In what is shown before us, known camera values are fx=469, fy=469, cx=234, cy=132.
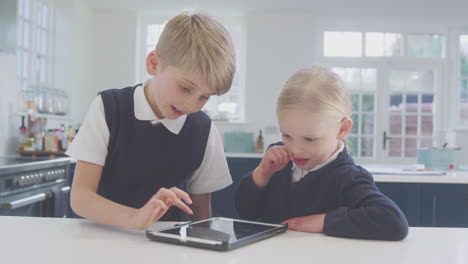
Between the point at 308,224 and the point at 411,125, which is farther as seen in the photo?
the point at 411,125

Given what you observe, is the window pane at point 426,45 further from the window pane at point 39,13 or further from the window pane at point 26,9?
the window pane at point 26,9

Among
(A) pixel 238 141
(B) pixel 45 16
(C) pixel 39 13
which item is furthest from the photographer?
(A) pixel 238 141

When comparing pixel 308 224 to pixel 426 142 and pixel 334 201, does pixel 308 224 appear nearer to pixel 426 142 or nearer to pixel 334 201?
pixel 334 201

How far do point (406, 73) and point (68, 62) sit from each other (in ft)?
14.3

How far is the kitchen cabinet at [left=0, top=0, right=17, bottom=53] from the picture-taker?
9.77 feet

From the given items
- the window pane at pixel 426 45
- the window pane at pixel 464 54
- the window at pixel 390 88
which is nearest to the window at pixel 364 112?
the window at pixel 390 88

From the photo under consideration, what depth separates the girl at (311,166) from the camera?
104 centimetres

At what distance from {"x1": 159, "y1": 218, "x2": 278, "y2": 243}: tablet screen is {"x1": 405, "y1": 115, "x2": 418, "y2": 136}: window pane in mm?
5982

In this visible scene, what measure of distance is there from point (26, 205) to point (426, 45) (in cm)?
564

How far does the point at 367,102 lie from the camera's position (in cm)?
639

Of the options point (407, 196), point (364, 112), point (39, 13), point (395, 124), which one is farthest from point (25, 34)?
point (395, 124)

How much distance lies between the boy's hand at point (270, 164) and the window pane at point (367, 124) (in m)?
5.47

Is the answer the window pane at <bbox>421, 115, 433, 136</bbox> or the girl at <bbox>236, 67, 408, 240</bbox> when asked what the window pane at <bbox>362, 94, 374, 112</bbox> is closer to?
the window pane at <bbox>421, 115, 433, 136</bbox>

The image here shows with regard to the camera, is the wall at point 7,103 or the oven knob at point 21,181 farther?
the wall at point 7,103
